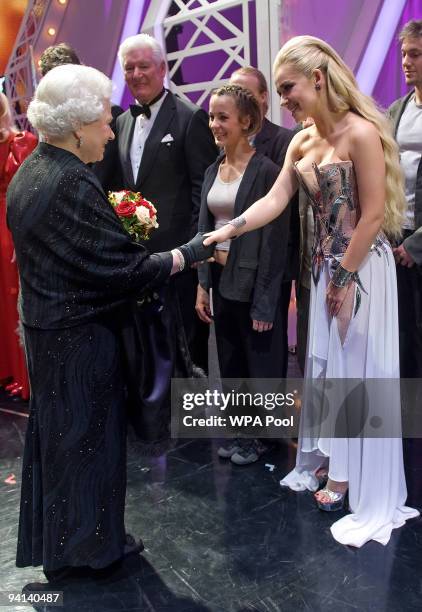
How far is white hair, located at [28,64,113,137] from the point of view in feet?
6.95

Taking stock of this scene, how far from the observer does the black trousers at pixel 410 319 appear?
3.73m

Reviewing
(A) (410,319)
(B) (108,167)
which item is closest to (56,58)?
(B) (108,167)

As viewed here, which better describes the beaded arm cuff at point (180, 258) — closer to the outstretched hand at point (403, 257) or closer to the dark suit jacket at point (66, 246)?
the dark suit jacket at point (66, 246)

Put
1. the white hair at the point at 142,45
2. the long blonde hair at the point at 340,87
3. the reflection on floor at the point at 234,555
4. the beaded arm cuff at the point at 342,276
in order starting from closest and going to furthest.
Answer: the reflection on floor at the point at 234,555 < the long blonde hair at the point at 340,87 < the beaded arm cuff at the point at 342,276 < the white hair at the point at 142,45

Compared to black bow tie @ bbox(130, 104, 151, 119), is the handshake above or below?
below

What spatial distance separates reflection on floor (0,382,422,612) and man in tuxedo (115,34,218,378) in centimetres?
123

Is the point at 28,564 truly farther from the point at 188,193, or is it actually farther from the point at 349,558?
the point at 188,193

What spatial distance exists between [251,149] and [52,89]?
1.46 meters

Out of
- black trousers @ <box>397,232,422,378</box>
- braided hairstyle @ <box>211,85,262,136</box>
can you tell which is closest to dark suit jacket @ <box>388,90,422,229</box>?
black trousers @ <box>397,232,422,378</box>

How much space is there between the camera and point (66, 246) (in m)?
2.16

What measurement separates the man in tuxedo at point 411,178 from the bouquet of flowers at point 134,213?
1377mm

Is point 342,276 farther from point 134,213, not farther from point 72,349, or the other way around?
point 72,349

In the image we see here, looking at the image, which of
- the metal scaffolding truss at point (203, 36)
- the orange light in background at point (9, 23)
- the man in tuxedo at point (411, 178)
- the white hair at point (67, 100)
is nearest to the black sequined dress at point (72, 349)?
the white hair at point (67, 100)

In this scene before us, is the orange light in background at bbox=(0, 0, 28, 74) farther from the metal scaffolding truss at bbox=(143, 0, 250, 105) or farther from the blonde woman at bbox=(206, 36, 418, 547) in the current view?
the blonde woman at bbox=(206, 36, 418, 547)
